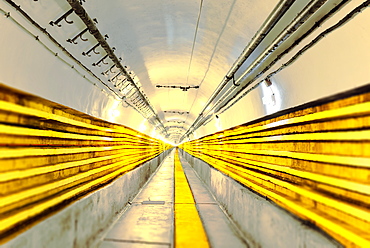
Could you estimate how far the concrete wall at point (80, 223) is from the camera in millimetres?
3074

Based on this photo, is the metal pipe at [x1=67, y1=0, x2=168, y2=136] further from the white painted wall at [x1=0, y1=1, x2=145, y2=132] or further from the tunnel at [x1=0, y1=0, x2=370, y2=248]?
the white painted wall at [x1=0, y1=1, x2=145, y2=132]

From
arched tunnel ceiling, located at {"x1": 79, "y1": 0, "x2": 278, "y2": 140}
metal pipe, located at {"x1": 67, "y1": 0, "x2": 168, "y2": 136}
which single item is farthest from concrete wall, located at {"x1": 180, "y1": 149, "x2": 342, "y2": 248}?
metal pipe, located at {"x1": 67, "y1": 0, "x2": 168, "y2": 136}

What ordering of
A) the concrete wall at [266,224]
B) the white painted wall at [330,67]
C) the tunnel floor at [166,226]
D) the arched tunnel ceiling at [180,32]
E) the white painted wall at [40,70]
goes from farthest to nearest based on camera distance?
the tunnel floor at [166,226] → the arched tunnel ceiling at [180,32] → the concrete wall at [266,224] → the white painted wall at [40,70] → the white painted wall at [330,67]

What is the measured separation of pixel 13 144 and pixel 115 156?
5347 millimetres

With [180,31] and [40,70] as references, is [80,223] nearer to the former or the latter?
[40,70]

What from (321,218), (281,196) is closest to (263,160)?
(281,196)

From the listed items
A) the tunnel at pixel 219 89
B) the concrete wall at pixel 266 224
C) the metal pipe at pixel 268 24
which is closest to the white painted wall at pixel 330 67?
the tunnel at pixel 219 89

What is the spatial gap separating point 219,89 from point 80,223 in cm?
506

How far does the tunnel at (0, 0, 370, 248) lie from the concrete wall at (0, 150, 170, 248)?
0.08 ft

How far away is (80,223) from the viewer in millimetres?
4348

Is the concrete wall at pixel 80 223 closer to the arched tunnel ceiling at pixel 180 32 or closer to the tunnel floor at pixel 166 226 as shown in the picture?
the tunnel floor at pixel 166 226

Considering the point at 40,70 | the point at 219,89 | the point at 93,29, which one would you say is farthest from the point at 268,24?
the point at 219,89

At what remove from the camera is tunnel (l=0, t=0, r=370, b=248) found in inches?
108

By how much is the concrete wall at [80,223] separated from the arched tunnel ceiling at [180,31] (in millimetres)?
2882
